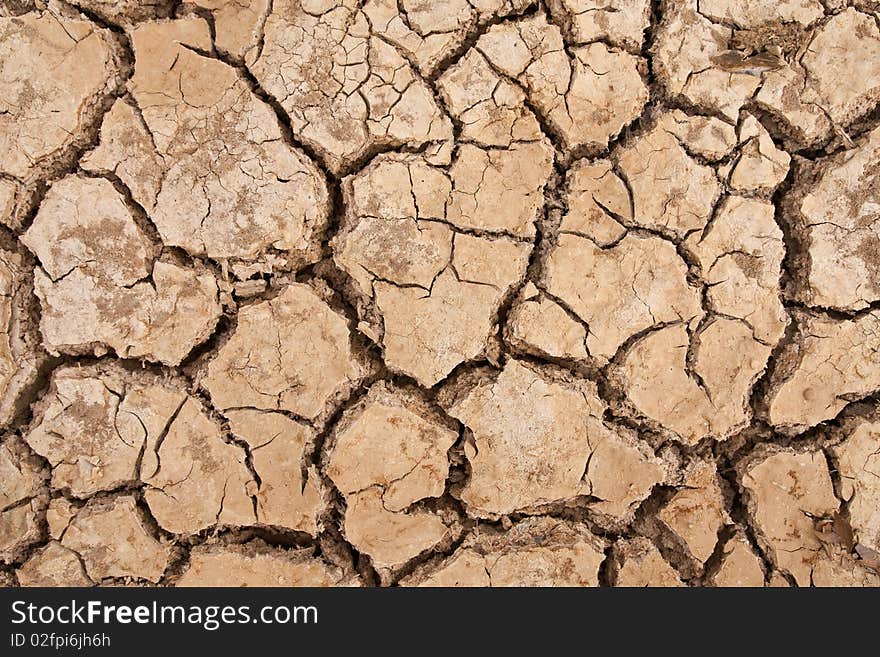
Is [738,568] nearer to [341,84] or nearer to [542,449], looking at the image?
[542,449]

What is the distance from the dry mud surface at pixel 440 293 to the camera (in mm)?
2115

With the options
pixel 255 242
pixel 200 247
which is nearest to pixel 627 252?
pixel 255 242

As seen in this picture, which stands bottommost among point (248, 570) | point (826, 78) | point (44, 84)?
point (248, 570)

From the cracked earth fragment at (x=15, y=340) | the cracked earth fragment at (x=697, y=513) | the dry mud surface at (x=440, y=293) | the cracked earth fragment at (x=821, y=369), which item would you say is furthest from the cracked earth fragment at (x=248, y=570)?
the cracked earth fragment at (x=821, y=369)

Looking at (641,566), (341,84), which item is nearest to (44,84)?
(341,84)

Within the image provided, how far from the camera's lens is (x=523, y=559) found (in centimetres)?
216

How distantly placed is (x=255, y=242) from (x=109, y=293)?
47cm

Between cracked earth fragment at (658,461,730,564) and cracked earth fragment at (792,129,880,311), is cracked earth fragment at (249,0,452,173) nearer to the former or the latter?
cracked earth fragment at (792,129,880,311)

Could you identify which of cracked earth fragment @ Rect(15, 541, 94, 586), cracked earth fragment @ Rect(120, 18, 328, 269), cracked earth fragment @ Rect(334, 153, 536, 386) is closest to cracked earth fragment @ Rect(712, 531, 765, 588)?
cracked earth fragment @ Rect(334, 153, 536, 386)

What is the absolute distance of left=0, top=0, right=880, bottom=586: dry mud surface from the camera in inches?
83.3

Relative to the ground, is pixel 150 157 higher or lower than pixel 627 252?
higher

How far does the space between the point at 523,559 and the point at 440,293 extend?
87 centimetres
